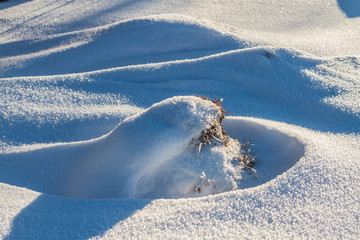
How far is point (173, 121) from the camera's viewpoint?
1458mm

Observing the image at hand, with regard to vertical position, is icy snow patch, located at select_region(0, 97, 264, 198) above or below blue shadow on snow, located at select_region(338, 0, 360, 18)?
below

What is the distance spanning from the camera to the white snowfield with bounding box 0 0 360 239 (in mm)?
1278

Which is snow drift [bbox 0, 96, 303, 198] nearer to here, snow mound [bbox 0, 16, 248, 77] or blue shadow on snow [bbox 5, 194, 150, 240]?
blue shadow on snow [bbox 5, 194, 150, 240]

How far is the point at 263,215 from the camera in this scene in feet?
4.15

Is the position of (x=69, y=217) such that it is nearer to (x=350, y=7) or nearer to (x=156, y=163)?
(x=156, y=163)

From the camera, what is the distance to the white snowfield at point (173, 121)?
1.28 m

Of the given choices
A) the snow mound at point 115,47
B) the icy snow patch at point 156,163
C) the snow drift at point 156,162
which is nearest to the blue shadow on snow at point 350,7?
the snow mound at point 115,47

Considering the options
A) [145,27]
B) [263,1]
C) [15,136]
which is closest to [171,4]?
[145,27]

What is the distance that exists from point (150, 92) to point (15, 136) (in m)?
0.66

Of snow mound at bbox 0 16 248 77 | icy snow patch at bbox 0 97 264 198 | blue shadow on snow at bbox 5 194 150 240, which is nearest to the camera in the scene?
blue shadow on snow at bbox 5 194 150 240

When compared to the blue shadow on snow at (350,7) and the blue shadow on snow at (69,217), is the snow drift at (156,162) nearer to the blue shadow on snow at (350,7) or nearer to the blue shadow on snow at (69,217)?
the blue shadow on snow at (69,217)

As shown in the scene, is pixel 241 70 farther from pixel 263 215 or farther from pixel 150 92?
pixel 263 215

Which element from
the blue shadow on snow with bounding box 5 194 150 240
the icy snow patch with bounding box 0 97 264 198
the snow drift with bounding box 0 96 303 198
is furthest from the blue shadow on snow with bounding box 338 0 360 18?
the blue shadow on snow with bounding box 5 194 150 240

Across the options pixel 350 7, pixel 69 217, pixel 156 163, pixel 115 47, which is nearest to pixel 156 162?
pixel 156 163
